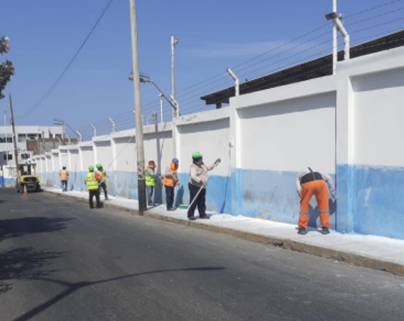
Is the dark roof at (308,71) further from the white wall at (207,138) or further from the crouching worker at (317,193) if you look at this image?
the crouching worker at (317,193)

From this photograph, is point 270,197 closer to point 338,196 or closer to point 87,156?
point 338,196

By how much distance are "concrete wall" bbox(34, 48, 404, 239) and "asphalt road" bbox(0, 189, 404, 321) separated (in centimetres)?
162

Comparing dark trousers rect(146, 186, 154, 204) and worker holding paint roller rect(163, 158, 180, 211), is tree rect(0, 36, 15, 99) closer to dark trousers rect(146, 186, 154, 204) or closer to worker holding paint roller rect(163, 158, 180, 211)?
worker holding paint roller rect(163, 158, 180, 211)

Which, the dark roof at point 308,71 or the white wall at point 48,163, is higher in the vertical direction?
the dark roof at point 308,71

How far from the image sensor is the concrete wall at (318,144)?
769 centimetres

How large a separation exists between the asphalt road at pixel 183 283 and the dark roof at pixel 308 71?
5767 millimetres

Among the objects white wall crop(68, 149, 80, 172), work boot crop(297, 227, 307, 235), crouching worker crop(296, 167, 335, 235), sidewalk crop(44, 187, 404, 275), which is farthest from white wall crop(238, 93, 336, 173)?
white wall crop(68, 149, 80, 172)

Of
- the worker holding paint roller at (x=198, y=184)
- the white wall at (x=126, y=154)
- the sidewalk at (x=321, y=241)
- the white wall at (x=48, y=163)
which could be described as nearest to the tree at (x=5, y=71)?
the worker holding paint roller at (x=198, y=184)

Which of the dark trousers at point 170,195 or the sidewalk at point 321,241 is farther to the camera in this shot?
the dark trousers at point 170,195

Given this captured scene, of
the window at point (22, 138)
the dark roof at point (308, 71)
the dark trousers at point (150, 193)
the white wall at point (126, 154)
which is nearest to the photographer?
the dark roof at point (308, 71)

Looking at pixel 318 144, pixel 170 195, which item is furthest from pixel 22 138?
pixel 318 144

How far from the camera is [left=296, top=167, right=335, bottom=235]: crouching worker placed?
848 cm

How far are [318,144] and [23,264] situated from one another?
20.2 feet

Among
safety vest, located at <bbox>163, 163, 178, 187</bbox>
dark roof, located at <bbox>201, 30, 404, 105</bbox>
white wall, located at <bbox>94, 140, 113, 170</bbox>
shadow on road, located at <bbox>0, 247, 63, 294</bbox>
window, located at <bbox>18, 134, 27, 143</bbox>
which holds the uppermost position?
dark roof, located at <bbox>201, 30, 404, 105</bbox>
